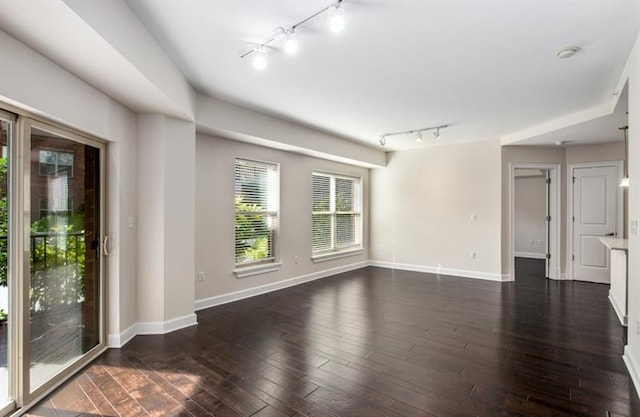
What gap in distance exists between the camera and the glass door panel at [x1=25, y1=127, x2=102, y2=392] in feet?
7.61

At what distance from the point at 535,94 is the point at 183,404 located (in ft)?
15.0

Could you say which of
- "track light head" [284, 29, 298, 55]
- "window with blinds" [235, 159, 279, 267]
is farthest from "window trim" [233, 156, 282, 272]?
"track light head" [284, 29, 298, 55]

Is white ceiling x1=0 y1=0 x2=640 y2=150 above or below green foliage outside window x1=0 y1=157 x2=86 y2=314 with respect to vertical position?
above

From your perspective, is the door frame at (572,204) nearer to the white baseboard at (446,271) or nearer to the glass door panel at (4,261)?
the white baseboard at (446,271)

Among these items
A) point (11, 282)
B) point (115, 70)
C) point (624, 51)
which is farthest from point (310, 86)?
point (11, 282)

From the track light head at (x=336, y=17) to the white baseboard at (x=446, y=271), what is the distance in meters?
5.53

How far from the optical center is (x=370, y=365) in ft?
8.85

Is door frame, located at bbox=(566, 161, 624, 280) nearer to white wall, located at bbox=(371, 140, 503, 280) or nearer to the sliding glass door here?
white wall, located at bbox=(371, 140, 503, 280)

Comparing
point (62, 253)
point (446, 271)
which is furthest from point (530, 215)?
point (62, 253)

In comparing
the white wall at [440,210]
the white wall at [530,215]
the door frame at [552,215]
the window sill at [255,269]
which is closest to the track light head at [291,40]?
the window sill at [255,269]

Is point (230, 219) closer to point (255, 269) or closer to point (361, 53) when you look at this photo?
point (255, 269)

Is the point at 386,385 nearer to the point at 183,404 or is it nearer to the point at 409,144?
the point at 183,404

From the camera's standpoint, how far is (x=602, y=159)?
561cm

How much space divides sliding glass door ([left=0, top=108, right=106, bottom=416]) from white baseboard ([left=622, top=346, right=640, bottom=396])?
4.31m
